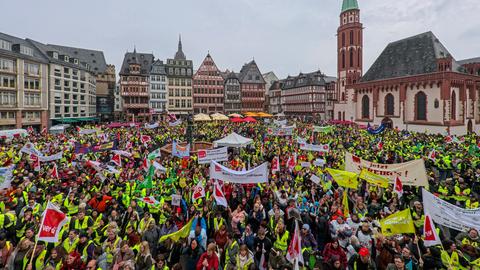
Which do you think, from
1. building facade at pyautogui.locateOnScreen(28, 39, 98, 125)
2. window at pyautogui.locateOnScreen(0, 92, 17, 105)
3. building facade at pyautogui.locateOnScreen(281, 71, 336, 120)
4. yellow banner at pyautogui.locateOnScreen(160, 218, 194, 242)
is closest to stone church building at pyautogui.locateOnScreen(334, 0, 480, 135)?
building facade at pyautogui.locateOnScreen(281, 71, 336, 120)

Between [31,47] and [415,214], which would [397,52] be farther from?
[31,47]

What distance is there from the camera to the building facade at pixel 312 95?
3054 inches

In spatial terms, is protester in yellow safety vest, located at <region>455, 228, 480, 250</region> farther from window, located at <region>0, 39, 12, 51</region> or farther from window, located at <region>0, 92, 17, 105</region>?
window, located at <region>0, 39, 12, 51</region>

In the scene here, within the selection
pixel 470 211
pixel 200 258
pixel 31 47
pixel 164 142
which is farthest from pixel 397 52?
pixel 31 47

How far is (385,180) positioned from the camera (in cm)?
1068

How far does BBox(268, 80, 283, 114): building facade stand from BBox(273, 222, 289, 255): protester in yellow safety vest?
85710mm

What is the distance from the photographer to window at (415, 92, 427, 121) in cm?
4441

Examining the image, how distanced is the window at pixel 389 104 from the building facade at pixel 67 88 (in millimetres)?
58932

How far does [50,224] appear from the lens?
6855 millimetres

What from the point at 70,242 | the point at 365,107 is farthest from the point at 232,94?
the point at 70,242

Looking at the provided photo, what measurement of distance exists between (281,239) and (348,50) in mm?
65399

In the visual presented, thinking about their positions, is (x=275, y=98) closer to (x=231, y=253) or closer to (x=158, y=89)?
(x=158, y=89)

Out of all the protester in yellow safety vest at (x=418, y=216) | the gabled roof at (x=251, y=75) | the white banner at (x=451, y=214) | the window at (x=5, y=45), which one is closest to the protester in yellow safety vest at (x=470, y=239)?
the white banner at (x=451, y=214)

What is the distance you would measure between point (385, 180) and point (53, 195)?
12.3m
